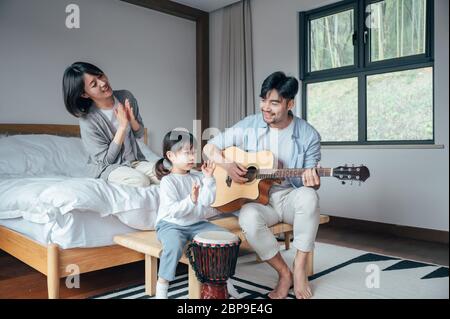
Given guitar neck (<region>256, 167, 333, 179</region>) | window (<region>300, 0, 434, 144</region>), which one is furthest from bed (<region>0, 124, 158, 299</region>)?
window (<region>300, 0, 434, 144</region>)

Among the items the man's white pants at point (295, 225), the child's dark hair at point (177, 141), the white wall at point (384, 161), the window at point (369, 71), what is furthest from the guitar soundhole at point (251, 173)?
the window at point (369, 71)

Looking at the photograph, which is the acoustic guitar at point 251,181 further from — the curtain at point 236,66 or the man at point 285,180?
the curtain at point 236,66

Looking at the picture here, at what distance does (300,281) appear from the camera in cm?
182

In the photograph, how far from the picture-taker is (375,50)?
134 inches

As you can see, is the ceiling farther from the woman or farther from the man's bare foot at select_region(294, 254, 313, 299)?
the man's bare foot at select_region(294, 254, 313, 299)

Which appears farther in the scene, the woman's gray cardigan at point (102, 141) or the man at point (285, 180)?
the woman's gray cardigan at point (102, 141)

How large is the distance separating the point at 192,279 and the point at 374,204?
85.9 inches

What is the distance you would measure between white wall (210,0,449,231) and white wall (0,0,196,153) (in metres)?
0.90

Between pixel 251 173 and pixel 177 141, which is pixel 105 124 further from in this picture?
pixel 251 173

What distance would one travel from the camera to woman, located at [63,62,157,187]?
1914 millimetres

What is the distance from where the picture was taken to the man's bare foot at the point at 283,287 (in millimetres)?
1807

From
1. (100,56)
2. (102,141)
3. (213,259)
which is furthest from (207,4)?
(213,259)

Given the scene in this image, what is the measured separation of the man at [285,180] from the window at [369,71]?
158 cm

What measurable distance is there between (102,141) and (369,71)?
2435 millimetres
